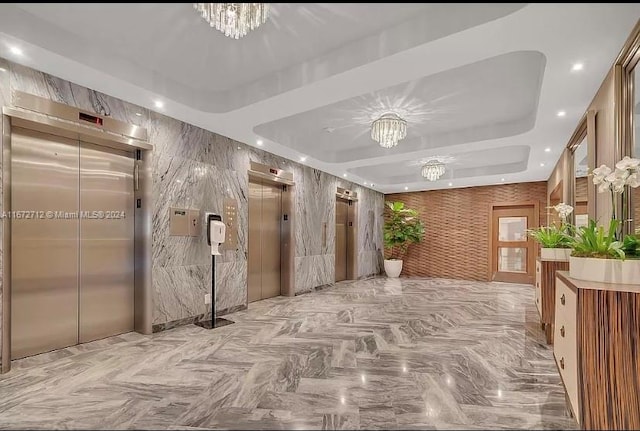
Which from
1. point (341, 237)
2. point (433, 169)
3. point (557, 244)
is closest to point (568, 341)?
point (557, 244)

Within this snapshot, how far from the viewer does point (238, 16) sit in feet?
8.13

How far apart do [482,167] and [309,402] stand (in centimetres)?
788

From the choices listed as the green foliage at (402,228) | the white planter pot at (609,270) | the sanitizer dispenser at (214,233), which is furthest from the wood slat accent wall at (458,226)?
the white planter pot at (609,270)

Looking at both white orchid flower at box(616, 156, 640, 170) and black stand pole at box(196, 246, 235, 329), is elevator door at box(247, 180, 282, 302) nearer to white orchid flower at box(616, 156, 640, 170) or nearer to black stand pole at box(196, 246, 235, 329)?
black stand pole at box(196, 246, 235, 329)

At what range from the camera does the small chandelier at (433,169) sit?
755 cm

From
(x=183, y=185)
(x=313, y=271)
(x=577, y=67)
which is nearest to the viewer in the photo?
(x=577, y=67)

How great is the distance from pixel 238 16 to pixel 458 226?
942 centimetres

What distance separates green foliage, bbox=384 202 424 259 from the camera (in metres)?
10.5

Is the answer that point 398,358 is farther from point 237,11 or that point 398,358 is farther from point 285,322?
point 237,11

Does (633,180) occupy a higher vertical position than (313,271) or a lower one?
higher

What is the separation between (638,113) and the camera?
286 cm

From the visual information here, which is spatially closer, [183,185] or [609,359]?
[609,359]

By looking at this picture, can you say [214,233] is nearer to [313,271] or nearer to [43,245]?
[43,245]

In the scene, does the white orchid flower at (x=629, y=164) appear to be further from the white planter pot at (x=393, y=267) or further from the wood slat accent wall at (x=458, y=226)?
the white planter pot at (x=393, y=267)
